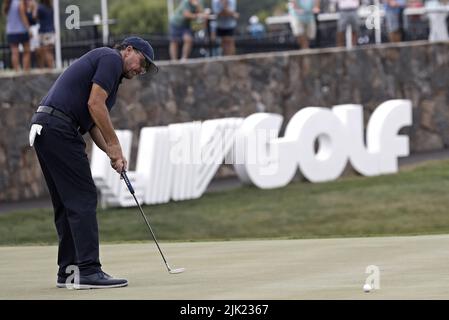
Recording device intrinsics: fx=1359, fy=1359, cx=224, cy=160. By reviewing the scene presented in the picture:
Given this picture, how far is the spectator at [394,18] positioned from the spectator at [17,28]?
32.4 feet

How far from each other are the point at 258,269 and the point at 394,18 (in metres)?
19.4

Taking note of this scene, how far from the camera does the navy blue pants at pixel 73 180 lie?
365 inches

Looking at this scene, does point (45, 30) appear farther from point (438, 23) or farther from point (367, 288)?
point (367, 288)

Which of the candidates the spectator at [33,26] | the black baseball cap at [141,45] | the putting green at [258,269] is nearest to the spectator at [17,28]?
the spectator at [33,26]

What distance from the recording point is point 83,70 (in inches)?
363

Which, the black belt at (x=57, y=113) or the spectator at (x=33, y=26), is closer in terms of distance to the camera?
the black belt at (x=57, y=113)

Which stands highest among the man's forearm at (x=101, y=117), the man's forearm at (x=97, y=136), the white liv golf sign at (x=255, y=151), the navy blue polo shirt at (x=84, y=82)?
the navy blue polo shirt at (x=84, y=82)

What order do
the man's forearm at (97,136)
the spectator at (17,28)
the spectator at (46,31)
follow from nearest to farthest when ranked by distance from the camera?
the man's forearm at (97,136), the spectator at (17,28), the spectator at (46,31)

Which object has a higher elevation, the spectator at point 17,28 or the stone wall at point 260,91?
the spectator at point 17,28

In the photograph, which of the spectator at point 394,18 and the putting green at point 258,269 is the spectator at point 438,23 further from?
the putting green at point 258,269

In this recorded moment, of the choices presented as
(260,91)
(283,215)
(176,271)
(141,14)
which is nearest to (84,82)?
(176,271)
